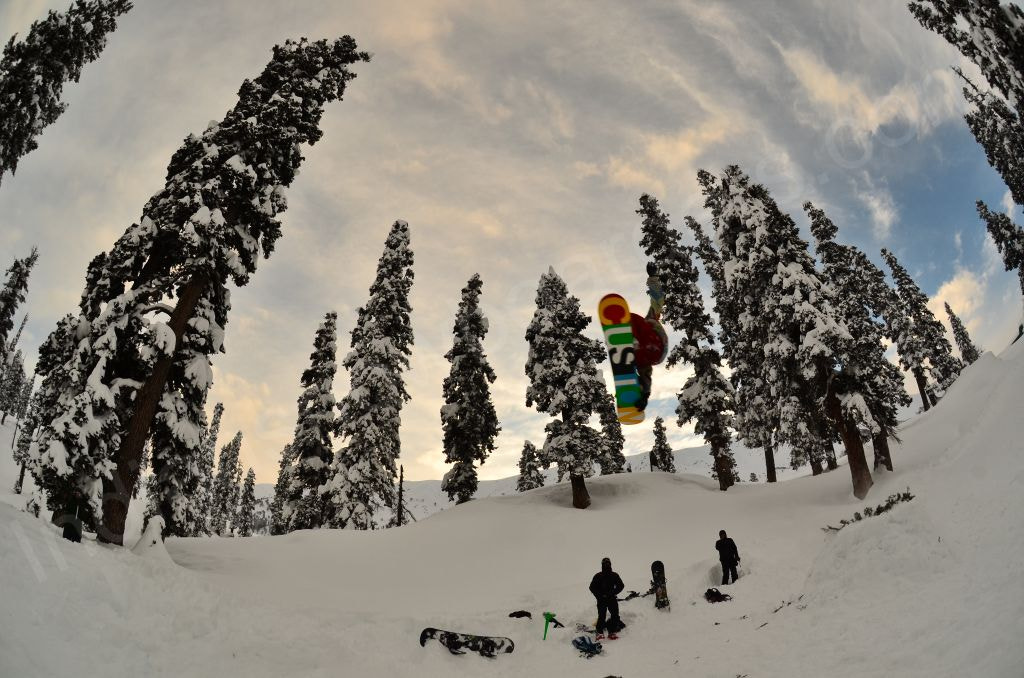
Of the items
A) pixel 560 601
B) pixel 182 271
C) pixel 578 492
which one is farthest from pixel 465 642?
pixel 578 492

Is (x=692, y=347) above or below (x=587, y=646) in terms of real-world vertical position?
above

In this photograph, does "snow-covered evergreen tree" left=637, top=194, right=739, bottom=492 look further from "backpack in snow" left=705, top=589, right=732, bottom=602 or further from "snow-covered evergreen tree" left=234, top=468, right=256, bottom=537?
"snow-covered evergreen tree" left=234, top=468, right=256, bottom=537

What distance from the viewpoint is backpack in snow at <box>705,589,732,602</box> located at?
11.6 meters

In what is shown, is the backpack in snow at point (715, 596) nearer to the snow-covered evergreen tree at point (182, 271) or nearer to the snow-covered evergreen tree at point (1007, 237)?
the snow-covered evergreen tree at point (182, 271)

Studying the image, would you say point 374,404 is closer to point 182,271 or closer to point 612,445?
point 182,271

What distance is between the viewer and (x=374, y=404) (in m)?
26.4

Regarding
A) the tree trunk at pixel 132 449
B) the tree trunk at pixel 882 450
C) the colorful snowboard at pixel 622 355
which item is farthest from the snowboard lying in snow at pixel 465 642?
the tree trunk at pixel 882 450

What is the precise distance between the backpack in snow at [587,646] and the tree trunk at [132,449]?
1000 cm

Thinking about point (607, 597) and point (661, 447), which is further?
point (661, 447)

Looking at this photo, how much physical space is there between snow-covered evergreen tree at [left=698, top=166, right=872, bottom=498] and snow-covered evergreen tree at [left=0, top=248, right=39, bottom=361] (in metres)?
54.6

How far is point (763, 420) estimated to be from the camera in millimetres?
30469

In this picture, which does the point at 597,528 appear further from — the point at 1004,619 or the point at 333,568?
the point at 1004,619

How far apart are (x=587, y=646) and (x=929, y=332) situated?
186ft

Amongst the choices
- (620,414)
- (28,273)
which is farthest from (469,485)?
(28,273)
